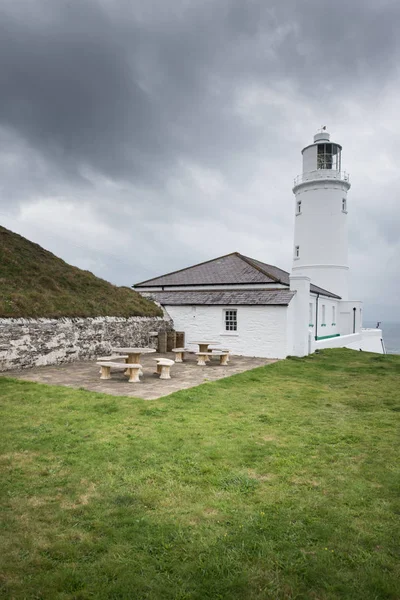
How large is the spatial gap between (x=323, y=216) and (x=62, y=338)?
2216 centimetres

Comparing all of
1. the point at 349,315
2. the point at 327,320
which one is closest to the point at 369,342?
the point at 349,315

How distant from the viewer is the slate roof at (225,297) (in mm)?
17873

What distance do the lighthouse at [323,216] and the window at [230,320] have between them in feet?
41.5

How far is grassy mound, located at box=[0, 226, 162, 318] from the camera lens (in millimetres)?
13859

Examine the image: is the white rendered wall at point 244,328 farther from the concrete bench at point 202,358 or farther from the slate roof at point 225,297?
the concrete bench at point 202,358

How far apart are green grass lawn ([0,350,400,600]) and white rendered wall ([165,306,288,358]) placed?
9479 millimetres

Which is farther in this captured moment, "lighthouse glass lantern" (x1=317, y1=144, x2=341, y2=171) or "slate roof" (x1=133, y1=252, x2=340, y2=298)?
"lighthouse glass lantern" (x1=317, y1=144, x2=341, y2=171)

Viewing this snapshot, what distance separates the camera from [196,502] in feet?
13.7

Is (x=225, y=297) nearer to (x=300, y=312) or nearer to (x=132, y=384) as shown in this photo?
(x=300, y=312)

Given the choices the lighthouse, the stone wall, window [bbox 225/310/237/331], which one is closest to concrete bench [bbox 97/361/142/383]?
the stone wall

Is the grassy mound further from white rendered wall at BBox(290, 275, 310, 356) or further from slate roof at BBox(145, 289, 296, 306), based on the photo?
white rendered wall at BBox(290, 275, 310, 356)

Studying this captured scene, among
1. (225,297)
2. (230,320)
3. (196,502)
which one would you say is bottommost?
(196,502)

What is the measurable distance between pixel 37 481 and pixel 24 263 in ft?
46.7

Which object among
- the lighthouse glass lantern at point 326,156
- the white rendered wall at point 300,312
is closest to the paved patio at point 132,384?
the white rendered wall at point 300,312
